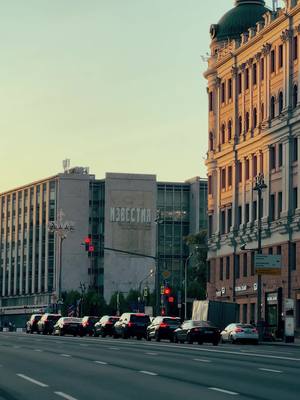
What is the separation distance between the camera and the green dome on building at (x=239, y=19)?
98.9m

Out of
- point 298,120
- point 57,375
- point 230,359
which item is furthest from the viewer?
point 298,120

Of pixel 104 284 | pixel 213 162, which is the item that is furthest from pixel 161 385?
pixel 104 284

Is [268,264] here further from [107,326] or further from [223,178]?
[223,178]

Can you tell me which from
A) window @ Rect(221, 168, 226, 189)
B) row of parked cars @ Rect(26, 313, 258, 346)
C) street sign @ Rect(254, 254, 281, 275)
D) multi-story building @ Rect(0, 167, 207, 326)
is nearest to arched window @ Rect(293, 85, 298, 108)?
street sign @ Rect(254, 254, 281, 275)

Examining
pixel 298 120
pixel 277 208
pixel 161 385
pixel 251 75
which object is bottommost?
pixel 161 385

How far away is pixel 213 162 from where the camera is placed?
104m

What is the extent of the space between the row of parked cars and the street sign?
22.9ft

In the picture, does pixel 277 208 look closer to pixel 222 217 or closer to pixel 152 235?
pixel 222 217

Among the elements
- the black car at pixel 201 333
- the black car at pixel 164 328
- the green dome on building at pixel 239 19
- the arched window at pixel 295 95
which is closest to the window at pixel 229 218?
the green dome on building at pixel 239 19

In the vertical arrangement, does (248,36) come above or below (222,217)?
above

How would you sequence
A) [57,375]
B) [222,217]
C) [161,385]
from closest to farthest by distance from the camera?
[161,385], [57,375], [222,217]

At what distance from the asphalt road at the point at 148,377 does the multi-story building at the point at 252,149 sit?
4620 cm

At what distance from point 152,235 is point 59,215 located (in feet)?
51.6

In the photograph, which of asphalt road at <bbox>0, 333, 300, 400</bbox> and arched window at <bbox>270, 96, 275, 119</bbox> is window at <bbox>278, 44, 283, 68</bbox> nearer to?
arched window at <bbox>270, 96, 275, 119</bbox>
